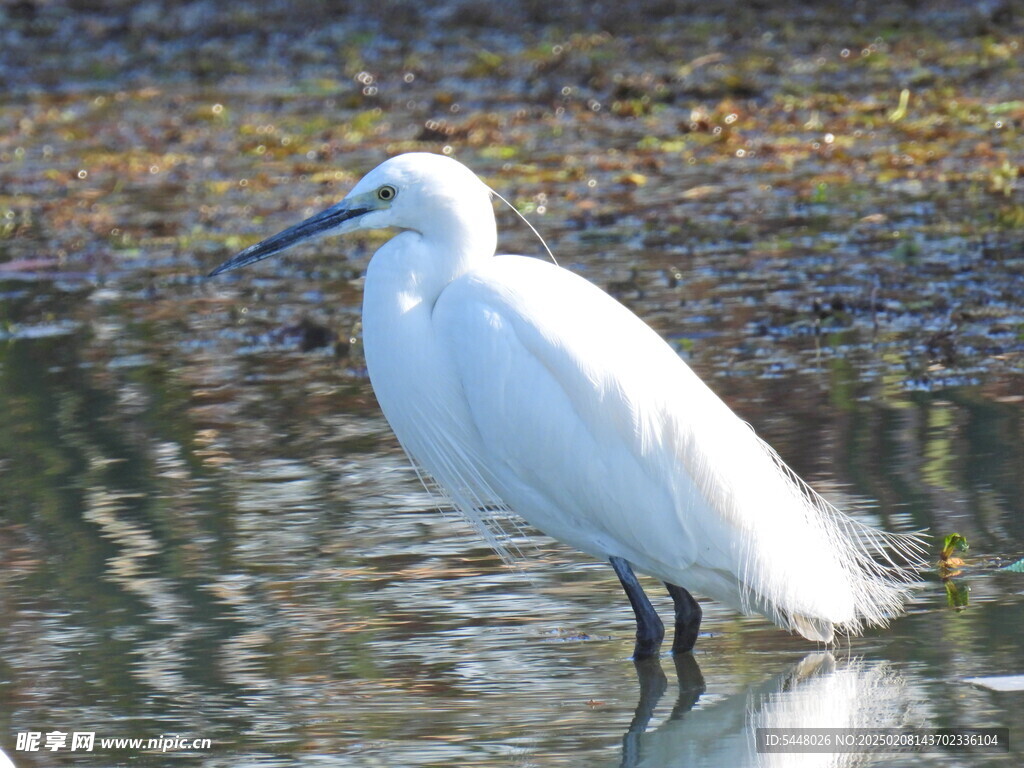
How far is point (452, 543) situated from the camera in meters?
4.42

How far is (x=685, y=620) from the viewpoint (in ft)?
12.3

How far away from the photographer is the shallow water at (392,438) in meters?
3.43

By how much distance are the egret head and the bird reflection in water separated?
1.04 meters

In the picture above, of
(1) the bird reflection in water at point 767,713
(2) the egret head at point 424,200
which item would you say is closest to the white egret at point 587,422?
(2) the egret head at point 424,200

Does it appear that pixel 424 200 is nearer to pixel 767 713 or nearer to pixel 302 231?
pixel 302 231

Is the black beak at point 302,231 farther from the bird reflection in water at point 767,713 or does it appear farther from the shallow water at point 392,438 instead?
the bird reflection in water at point 767,713

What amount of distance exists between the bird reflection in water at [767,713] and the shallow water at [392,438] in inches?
0.4

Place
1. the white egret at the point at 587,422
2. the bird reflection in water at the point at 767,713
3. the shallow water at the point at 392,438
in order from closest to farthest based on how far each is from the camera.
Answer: the bird reflection in water at the point at 767,713 → the shallow water at the point at 392,438 → the white egret at the point at 587,422

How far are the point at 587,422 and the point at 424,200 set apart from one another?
1.95ft

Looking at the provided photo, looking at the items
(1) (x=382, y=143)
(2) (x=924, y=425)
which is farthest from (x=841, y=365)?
(1) (x=382, y=143)

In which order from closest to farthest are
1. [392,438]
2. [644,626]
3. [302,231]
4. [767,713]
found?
[767,713]
[644,626]
[302,231]
[392,438]

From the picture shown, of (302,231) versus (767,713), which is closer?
(767,713)

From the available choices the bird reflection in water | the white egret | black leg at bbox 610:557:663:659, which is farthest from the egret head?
the bird reflection in water

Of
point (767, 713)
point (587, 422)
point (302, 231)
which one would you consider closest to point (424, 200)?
point (302, 231)
